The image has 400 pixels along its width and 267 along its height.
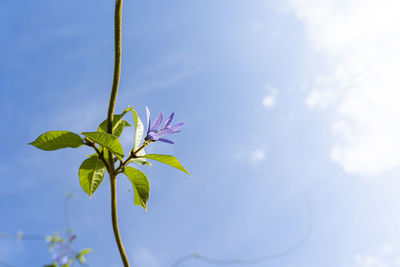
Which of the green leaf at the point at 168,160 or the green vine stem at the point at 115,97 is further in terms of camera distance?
the green leaf at the point at 168,160

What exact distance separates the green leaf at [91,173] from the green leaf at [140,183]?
57 mm

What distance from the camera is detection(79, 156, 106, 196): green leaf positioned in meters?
0.67

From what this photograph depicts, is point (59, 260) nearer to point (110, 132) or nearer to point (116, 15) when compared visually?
point (110, 132)

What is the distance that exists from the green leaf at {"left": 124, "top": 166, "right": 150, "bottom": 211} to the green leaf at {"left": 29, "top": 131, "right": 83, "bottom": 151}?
4.2 inches

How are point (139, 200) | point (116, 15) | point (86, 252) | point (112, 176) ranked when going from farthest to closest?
1. point (86, 252)
2. point (139, 200)
3. point (112, 176)
4. point (116, 15)

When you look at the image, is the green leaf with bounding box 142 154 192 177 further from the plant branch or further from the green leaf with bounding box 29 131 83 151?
the green leaf with bounding box 29 131 83 151

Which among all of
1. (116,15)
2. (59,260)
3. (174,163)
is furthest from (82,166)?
(59,260)

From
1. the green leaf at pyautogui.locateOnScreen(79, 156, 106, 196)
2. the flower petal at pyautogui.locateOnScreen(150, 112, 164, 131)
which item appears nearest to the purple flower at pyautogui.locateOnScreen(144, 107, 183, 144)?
the flower petal at pyautogui.locateOnScreen(150, 112, 164, 131)

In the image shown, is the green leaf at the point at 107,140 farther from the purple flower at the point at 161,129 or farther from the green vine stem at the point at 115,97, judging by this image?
the purple flower at the point at 161,129

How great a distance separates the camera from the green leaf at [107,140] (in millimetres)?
560

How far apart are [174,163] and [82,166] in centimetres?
18

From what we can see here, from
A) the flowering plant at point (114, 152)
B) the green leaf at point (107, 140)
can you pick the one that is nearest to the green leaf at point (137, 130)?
the flowering plant at point (114, 152)

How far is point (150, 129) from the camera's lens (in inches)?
29.3

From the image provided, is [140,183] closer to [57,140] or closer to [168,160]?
[168,160]
